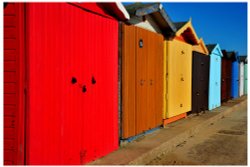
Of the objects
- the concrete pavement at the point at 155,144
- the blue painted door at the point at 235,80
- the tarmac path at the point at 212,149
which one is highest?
the blue painted door at the point at 235,80

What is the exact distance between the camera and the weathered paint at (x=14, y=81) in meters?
4.23

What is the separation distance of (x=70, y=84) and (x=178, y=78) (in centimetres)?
558

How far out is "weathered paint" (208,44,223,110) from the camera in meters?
14.2

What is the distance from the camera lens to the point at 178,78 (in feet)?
33.5

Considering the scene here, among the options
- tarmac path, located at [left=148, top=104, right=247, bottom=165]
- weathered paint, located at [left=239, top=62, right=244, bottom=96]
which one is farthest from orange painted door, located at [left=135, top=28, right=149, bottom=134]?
weathered paint, located at [left=239, top=62, right=244, bottom=96]

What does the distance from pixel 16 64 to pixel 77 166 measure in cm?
176

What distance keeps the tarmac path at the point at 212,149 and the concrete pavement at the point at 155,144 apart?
118 mm

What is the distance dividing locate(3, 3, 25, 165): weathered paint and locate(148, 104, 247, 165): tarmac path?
2.72 meters

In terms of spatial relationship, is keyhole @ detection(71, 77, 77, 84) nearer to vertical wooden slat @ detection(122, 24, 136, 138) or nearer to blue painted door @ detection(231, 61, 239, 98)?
vertical wooden slat @ detection(122, 24, 136, 138)

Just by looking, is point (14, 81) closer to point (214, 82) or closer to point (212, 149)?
point (212, 149)

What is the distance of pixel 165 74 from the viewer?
9258 mm

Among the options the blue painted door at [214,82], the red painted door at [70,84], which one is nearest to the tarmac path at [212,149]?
the red painted door at [70,84]

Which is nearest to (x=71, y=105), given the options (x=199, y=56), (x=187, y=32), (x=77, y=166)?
(x=77, y=166)

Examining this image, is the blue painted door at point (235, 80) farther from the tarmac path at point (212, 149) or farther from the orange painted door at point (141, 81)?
the orange painted door at point (141, 81)
